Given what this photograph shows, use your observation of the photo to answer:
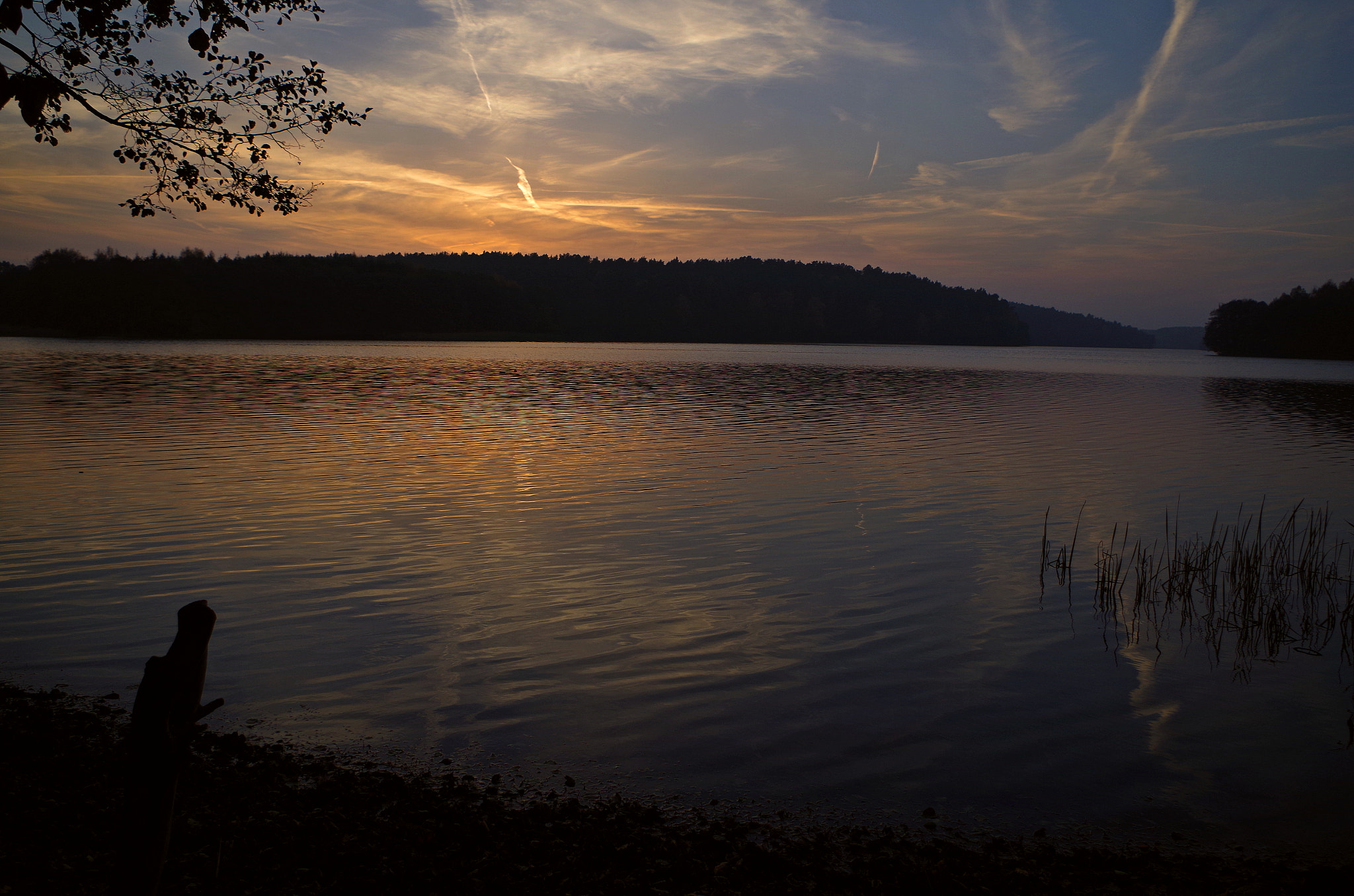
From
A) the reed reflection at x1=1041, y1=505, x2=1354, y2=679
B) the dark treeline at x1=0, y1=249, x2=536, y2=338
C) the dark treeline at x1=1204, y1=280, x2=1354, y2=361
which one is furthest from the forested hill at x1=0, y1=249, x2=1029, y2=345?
the reed reflection at x1=1041, y1=505, x2=1354, y2=679

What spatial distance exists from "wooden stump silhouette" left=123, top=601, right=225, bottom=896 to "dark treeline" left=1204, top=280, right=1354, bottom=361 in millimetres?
169040

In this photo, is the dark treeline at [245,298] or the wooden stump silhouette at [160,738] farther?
the dark treeline at [245,298]

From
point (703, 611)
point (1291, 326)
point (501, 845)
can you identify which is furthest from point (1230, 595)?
point (1291, 326)

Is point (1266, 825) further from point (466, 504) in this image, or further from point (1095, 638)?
point (466, 504)

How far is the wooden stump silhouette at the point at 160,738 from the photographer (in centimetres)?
288

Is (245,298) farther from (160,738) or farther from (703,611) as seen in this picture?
(160,738)

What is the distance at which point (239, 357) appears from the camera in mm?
74312

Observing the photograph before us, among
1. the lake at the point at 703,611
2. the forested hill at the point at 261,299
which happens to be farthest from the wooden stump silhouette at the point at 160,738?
the forested hill at the point at 261,299

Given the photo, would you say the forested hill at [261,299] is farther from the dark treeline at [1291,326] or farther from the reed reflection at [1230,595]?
the reed reflection at [1230,595]

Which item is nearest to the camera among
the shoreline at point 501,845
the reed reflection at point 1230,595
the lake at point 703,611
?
the shoreline at point 501,845

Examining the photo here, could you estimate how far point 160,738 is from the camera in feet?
9.66

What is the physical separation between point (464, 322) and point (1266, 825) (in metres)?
176

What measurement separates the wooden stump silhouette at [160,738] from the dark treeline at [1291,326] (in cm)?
16904

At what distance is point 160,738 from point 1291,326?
615 ft
